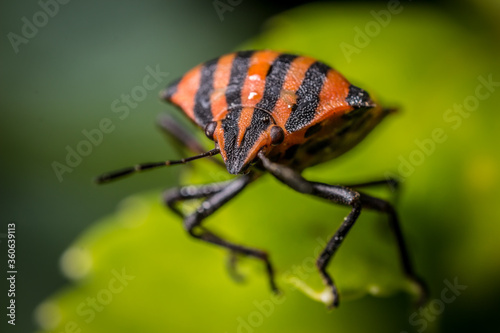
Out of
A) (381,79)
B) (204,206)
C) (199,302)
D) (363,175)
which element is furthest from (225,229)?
(381,79)

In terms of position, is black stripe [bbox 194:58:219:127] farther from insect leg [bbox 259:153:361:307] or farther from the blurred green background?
the blurred green background

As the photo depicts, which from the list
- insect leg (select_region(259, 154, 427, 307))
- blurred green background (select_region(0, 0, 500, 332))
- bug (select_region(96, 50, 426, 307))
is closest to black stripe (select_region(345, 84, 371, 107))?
bug (select_region(96, 50, 426, 307))

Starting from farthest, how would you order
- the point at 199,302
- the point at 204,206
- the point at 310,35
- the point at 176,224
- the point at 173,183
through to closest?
the point at 173,183 < the point at 310,35 < the point at 176,224 < the point at 199,302 < the point at 204,206

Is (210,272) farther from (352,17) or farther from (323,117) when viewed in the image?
(352,17)

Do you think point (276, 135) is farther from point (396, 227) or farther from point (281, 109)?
→ point (396, 227)

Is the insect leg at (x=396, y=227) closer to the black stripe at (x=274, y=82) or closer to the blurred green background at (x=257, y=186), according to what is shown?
the blurred green background at (x=257, y=186)
